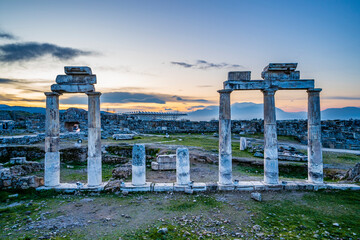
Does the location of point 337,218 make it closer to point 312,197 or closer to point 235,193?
point 312,197

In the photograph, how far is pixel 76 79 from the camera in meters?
9.70

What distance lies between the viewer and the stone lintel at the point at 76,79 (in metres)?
9.66

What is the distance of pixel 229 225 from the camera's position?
255 inches

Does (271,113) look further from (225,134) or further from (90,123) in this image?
(90,123)

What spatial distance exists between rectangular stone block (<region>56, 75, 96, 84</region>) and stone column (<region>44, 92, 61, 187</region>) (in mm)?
698

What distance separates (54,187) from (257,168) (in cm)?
1146

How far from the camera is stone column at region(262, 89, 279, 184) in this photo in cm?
968

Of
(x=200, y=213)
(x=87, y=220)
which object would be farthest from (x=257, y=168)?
(x=87, y=220)

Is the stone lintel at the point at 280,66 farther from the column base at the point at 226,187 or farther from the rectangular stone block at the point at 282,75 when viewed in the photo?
the column base at the point at 226,187

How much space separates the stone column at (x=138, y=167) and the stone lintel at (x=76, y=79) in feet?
12.0

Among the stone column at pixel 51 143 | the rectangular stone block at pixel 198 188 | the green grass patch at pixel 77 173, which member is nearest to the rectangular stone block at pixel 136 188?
the rectangular stone block at pixel 198 188

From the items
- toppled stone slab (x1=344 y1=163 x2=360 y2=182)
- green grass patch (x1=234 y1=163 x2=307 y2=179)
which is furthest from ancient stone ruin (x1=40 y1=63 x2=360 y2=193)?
green grass patch (x1=234 y1=163 x2=307 y2=179)

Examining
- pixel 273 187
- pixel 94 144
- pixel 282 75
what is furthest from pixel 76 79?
pixel 273 187

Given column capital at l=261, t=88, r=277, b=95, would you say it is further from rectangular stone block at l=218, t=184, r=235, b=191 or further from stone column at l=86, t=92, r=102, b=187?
stone column at l=86, t=92, r=102, b=187
